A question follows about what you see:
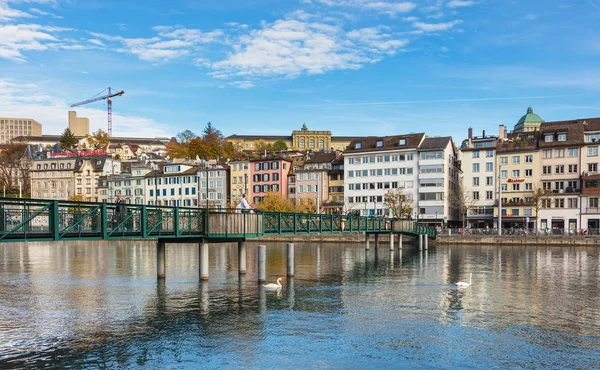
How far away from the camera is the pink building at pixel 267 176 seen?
5290 inches

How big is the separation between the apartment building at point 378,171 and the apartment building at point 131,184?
5213cm

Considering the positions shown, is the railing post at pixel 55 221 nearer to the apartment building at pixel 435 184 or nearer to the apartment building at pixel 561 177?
the apartment building at pixel 561 177

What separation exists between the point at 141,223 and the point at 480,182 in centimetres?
9216

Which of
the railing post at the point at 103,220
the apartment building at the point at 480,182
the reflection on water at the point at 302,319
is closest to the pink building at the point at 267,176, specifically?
the apartment building at the point at 480,182

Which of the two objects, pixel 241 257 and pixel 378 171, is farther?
pixel 378 171

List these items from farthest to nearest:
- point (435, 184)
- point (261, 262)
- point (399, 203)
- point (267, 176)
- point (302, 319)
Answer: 1. point (267, 176)
2. point (435, 184)
3. point (399, 203)
4. point (261, 262)
5. point (302, 319)

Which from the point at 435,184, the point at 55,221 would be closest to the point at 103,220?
the point at 55,221

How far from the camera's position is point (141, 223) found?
34000 millimetres

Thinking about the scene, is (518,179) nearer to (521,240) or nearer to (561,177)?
(561,177)

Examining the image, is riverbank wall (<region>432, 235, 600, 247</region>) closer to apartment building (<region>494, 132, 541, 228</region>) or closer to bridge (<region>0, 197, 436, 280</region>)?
apartment building (<region>494, 132, 541, 228</region>)

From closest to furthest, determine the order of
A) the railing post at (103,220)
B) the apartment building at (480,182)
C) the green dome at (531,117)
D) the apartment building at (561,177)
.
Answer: the railing post at (103,220) → the apartment building at (561,177) → the apartment building at (480,182) → the green dome at (531,117)

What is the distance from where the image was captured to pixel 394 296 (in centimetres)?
3725

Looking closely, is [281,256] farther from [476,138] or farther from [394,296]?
[476,138]

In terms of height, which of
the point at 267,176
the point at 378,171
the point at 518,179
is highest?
the point at 378,171
